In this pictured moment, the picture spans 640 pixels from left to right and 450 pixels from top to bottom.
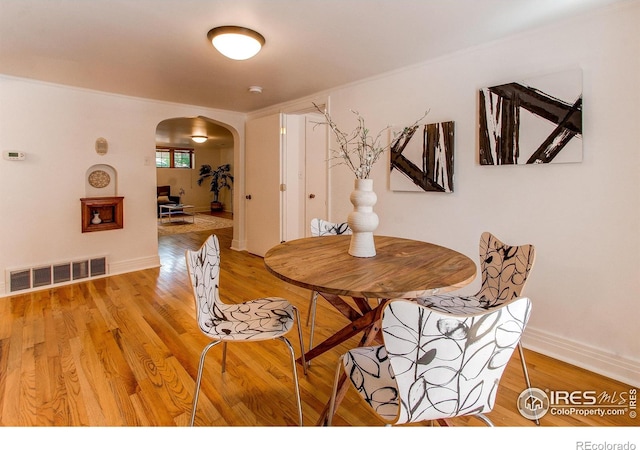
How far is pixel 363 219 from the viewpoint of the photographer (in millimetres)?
1746

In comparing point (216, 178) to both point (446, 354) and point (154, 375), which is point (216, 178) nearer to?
point (154, 375)

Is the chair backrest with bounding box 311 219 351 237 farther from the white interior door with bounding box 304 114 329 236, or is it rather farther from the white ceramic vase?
the white interior door with bounding box 304 114 329 236

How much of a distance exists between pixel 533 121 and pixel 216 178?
1052 cm

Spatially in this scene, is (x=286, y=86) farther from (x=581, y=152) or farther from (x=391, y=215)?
(x=581, y=152)

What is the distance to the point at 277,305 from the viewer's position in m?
1.85

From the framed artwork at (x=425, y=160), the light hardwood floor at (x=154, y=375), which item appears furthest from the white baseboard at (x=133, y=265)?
the framed artwork at (x=425, y=160)

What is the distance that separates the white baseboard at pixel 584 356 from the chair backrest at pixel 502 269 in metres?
0.77

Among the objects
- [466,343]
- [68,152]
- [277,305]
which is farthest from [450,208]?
[68,152]

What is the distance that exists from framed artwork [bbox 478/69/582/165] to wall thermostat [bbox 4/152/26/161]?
4.43 m

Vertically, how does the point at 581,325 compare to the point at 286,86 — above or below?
below

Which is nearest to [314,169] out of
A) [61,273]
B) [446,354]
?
[61,273]

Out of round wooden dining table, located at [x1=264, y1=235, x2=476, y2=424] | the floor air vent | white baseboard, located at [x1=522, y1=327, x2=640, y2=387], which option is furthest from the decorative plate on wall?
white baseboard, located at [x1=522, y1=327, x2=640, y2=387]

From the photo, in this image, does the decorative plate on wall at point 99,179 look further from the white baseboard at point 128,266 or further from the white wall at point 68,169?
the white baseboard at point 128,266
